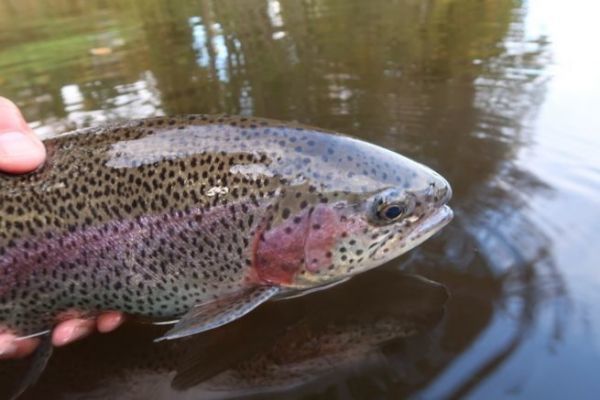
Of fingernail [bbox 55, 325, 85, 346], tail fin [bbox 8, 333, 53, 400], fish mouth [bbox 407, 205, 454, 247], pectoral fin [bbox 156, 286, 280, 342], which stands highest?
fish mouth [bbox 407, 205, 454, 247]

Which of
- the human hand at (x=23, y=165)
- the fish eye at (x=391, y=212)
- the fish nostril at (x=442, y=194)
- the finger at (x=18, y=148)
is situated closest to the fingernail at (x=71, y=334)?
the human hand at (x=23, y=165)

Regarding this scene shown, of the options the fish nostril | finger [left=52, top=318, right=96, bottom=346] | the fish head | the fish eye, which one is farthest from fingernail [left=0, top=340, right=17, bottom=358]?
the fish nostril

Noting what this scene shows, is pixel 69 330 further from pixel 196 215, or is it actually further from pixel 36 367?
pixel 196 215

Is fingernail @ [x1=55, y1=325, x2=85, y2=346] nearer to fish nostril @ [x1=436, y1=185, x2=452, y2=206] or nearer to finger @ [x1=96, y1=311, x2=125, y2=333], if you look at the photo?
finger @ [x1=96, y1=311, x2=125, y2=333]

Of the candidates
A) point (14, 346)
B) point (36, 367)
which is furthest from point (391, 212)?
point (14, 346)

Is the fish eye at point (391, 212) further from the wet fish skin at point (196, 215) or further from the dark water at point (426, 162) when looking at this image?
the dark water at point (426, 162)

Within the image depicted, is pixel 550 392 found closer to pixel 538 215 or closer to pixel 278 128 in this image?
pixel 538 215

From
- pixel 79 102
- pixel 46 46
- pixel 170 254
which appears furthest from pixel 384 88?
pixel 46 46
